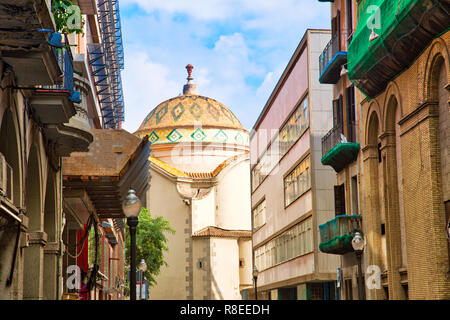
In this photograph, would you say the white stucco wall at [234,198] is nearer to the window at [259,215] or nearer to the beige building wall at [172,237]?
the beige building wall at [172,237]

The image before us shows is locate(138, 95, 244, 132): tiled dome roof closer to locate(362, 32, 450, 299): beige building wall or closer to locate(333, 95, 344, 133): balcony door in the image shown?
locate(333, 95, 344, 133): balcony door

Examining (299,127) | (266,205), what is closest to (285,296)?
(266,205)

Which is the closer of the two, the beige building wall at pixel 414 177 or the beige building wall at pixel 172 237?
the beige building wall at pixel 414 177

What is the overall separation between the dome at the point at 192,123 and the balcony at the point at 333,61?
47649 mm

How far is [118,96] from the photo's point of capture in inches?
1844

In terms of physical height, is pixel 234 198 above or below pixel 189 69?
below

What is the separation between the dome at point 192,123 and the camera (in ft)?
277

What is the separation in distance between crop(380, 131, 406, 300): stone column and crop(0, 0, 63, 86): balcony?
16.6 meters

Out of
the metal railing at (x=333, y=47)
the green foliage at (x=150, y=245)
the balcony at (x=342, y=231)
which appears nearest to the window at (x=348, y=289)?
the balcony at (x=342, y=231)

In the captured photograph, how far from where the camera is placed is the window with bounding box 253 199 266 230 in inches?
2295

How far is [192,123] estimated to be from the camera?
279 feet

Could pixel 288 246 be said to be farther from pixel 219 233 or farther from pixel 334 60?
pixel 219 233

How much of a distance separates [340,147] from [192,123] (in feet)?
173

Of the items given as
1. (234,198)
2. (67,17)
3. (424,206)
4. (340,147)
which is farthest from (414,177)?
(234,198)
